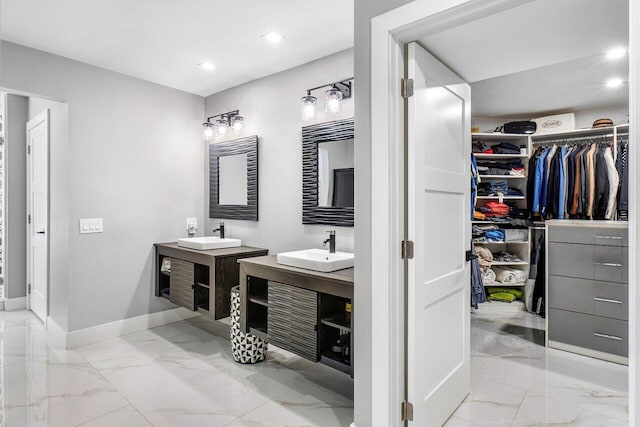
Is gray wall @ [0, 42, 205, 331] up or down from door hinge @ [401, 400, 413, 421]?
up

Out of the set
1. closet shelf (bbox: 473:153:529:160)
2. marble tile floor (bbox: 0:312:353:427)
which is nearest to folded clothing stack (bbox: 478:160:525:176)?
closet shelf (bbox: 473:153:529:160)

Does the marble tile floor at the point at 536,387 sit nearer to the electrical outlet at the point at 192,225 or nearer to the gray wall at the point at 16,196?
the electrical outlet at the point at 192,225

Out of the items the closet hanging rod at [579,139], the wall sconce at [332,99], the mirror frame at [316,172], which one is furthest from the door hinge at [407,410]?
the closet hanging rod at [579,139]

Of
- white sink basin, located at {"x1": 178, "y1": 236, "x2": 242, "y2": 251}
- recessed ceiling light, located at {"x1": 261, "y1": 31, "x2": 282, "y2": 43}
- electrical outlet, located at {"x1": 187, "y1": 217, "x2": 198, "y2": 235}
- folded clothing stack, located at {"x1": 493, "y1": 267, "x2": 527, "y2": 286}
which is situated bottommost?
folded clothing stack, located at {"x1": 493, "y1": 267, "x2": 527, "y2": 286}

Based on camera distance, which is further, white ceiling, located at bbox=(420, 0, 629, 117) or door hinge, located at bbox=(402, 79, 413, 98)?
door hinge, located at bbox=(402, 79, 413, 98)

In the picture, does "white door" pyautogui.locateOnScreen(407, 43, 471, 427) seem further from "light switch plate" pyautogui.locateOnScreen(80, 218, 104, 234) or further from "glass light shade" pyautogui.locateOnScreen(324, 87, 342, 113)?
"light switch plate" pyautogui.locateOnScreen(80, 218, 104, 234)

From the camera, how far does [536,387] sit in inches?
100

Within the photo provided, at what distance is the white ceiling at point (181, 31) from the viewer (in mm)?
2309

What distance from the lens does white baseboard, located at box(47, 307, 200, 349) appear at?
10.6ft

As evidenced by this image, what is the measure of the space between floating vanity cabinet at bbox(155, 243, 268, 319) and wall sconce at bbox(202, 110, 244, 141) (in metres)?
1.16

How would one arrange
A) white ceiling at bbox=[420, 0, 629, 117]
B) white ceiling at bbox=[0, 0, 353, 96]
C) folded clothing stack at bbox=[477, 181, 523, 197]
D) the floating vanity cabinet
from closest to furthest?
white ceiling at bbox=[420, 0, 629, 117] → white ceiling at bbox=[0, 0, 353, 96] → the floating vanity cabinet → folded clothing stack at bbox=[477, 181, 523, 197]

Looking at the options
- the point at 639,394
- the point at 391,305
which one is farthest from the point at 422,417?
the point at 639,394

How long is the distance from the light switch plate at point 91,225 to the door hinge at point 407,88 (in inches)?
115

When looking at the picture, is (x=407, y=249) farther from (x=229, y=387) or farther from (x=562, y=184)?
(x=562, y=184)
